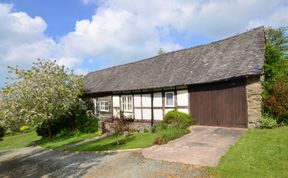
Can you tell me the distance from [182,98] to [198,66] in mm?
2414

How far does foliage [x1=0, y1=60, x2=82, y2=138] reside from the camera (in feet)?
68.8

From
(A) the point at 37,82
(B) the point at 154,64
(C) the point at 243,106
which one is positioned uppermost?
(B) the point at 154,64

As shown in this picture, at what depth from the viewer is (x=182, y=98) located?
1703 centimetres

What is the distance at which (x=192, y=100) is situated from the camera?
1658 centimetres

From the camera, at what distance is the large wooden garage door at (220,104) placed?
14242 millimetres

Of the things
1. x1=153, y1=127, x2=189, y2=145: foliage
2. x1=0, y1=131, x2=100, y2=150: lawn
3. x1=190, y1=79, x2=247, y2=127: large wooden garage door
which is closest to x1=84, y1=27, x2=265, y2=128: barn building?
x1=190, y1=79, x2=247, y2=127: large wooden garage door

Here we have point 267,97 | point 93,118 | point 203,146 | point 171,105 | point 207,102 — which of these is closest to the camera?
point 203,146

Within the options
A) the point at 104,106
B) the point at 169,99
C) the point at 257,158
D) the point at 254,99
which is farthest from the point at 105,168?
the point at 104,106

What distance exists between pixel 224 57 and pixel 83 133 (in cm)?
1396

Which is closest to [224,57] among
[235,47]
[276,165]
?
[235,47]

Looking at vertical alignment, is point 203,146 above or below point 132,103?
below

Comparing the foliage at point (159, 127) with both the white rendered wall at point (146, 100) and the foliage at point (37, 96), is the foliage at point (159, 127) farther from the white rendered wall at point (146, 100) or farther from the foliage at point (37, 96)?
the foliage at point (37, 96)

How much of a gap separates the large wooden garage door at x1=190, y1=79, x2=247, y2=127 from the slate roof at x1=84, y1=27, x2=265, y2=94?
624 mm

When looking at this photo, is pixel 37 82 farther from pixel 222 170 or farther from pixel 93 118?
pixel 222 170
